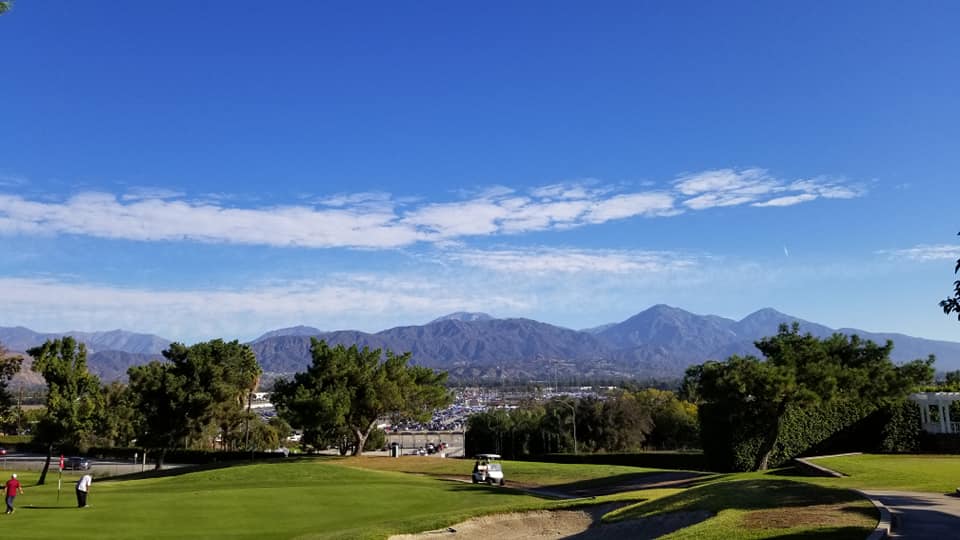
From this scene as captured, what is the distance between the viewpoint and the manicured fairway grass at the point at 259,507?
22750 mm

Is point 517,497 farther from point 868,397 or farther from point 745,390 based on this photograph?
point 868,397

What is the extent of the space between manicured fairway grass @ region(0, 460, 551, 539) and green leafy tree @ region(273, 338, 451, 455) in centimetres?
927

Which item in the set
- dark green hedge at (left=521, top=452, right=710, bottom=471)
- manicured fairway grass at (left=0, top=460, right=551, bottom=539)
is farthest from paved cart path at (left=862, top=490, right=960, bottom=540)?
dark green hedge at (left=521, top=452, right=710, bottom=471)

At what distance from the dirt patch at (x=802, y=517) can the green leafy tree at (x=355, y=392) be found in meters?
38.7

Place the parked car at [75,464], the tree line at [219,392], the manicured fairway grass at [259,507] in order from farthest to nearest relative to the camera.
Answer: the parked car at [75,464] → the tree line at [219,392] → the manicured fairway grass at [259,507]

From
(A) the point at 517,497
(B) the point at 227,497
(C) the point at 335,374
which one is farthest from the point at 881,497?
(C) the point at 335,374

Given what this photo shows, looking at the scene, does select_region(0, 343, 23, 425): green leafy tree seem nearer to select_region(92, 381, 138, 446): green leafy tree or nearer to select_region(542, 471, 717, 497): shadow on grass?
select_region(92, 381, 138, 446): green leafy tree

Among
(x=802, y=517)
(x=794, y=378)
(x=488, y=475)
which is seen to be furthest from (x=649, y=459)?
(x=802, y=517)

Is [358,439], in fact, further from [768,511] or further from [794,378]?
[768,511]

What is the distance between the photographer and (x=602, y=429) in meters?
93.9

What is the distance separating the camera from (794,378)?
4025 centimetres

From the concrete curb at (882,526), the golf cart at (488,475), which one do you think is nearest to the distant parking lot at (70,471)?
the golf cart at (488,475)

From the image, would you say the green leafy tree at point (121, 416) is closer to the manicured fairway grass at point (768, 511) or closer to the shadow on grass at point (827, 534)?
the manicured fairway grass at point (768, 511)

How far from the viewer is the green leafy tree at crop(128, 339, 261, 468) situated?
60062mm
